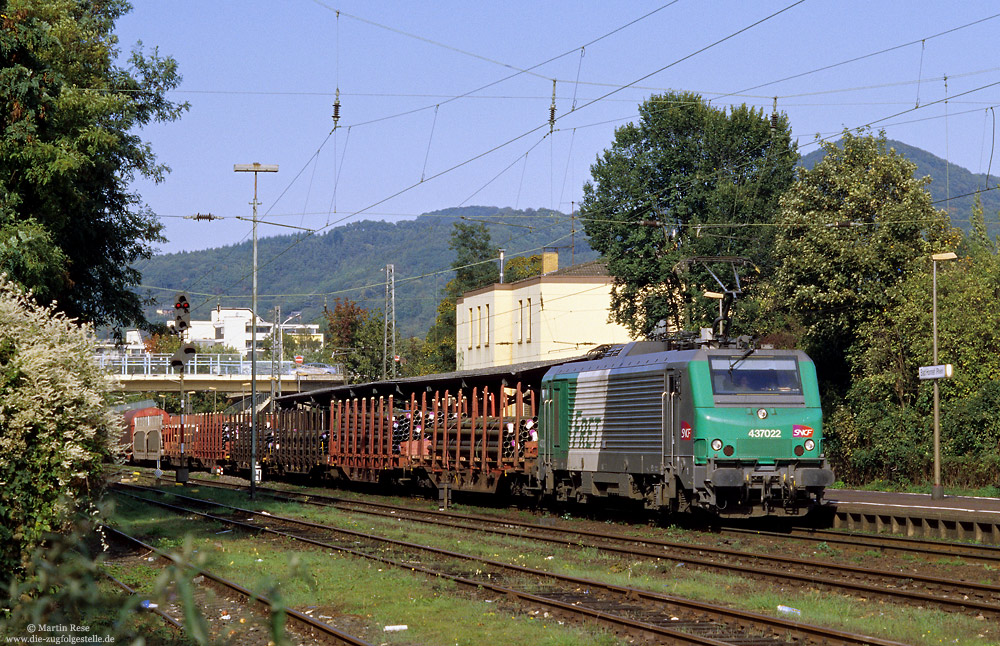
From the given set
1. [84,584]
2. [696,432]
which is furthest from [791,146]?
[84,584]

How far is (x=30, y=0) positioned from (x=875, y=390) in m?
31.1

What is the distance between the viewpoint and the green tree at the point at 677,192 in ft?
177

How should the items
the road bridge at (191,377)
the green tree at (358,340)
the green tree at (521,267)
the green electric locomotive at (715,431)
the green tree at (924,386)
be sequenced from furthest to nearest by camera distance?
the green tree at (521,267)
the green tree at (358,340)
the road bridge at (191,377)
the green tree at (924,386)
the green electric locomotive at (715,431)

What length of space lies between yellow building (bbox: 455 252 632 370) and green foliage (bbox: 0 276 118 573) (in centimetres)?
5112

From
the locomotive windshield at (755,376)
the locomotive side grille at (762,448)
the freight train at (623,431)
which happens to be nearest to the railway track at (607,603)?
the freight train at (623,431)

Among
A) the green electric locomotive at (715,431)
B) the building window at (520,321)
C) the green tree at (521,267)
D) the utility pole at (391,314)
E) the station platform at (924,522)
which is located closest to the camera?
the green electric locomotive at (715,431)

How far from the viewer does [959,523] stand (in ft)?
67.9

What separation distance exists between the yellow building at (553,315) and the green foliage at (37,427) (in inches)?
2013

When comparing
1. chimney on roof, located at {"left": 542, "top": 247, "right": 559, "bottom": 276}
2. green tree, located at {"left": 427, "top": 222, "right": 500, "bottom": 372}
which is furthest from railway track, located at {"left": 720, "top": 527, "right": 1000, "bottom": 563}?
green tree, located at {"left": 427, "top": 222, "right": 500, "bottom": 372}

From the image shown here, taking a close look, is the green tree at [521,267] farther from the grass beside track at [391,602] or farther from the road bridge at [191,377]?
the grass beside track at [391,602]

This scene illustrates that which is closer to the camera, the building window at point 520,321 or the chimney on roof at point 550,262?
the building window at point 520,321

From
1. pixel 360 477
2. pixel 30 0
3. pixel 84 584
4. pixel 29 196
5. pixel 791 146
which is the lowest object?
pixel 360 477

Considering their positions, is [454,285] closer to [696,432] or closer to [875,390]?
[875,390]

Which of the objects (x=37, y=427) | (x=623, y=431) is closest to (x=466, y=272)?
(x=623, y=431)
